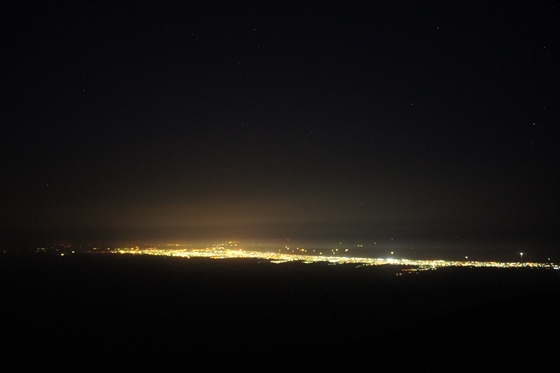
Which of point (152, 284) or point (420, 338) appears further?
point (152, 284)

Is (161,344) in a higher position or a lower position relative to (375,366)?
lower

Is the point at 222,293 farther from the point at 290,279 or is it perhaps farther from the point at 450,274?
the point at 450,274

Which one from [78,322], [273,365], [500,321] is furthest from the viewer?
[78,322]

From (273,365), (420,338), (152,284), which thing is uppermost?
(420,338)

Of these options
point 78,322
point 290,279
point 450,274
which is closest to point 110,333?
point 78,322

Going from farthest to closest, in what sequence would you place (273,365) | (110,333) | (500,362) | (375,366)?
(110,333)
(273,365)
(375,366)
(500,362)

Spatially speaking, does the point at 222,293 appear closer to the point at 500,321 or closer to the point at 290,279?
the point at 290,279
